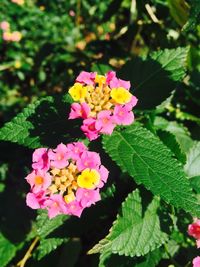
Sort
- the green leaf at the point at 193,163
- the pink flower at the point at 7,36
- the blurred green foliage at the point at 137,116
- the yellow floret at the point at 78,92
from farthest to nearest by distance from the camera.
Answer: the pink flower at the point at 7,36, the green leaf at the point at 193,163, the blurred green foliage at the point at 137,116, the yellow floret at the point at 78,92

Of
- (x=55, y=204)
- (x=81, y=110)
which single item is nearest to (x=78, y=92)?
(x=81, y=110)

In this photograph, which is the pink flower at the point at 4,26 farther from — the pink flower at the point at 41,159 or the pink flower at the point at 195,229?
the pink flower at the point at 195,229

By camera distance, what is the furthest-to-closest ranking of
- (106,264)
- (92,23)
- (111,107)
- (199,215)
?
(92,23)
(106,264)
(111,107)
(199,215)

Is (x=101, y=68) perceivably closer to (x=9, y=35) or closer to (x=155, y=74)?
(x=155, y=74)

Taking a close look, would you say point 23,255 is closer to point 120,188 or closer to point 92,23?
point 120,188

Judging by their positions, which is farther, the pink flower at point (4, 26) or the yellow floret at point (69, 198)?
the pink flower at point (4, 26)

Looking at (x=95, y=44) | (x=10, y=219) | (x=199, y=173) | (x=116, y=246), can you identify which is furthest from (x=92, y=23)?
(x=116, y=246)

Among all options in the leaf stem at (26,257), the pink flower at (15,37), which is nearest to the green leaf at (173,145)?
the leaf stem at (26,257)
